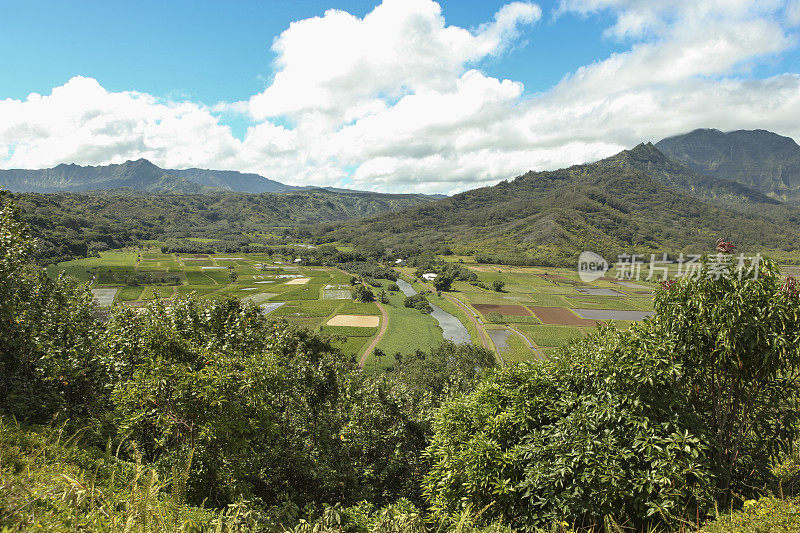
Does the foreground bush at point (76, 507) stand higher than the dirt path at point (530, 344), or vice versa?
the foreground bush at point (76, 507)

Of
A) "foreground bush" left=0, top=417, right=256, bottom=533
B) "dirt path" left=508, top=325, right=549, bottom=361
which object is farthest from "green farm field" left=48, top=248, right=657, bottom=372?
"foreground bush" left=0, top=417, right=256, bottom=533

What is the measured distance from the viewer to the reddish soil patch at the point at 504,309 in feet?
288

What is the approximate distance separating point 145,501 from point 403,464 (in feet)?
39.4

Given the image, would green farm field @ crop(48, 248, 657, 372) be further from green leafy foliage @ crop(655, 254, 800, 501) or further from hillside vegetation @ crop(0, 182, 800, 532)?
hillside vegetation @ crop(0, 182, 800, 532)

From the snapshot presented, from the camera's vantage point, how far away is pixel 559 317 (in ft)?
279

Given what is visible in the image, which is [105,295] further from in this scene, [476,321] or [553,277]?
[553,277]

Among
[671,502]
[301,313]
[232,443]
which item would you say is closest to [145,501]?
[232,443]

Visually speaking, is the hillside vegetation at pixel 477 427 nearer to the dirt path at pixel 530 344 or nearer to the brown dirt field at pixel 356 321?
the dirt path at pixel 530 344

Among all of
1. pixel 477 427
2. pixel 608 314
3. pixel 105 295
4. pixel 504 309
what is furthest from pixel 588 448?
pixel 105 295

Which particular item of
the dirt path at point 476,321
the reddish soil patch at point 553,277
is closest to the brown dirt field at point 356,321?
the dirt path at point 476,321

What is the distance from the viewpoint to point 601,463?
328 inches

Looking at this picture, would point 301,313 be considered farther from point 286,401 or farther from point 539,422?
point 539,422

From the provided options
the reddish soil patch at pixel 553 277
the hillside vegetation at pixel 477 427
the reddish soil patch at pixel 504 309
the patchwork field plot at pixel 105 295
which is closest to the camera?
the hillside vegetation at pixel 477 427

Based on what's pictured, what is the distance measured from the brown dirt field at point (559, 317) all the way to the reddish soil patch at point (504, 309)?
299cm
